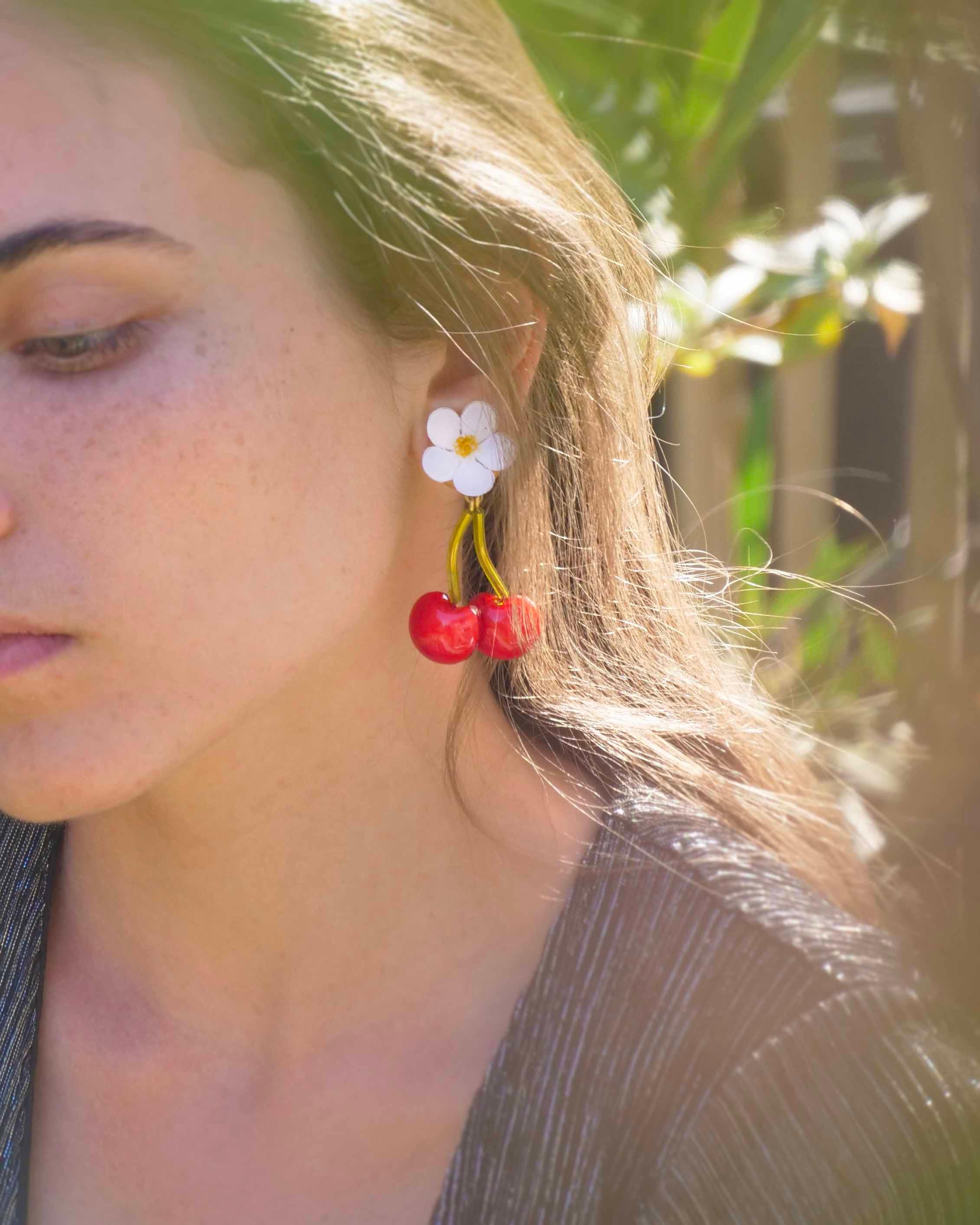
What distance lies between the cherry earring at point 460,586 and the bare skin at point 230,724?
0.10 feet

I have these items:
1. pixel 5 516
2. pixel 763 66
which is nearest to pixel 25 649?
pixel 5 516

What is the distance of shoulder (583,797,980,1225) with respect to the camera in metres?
1.02

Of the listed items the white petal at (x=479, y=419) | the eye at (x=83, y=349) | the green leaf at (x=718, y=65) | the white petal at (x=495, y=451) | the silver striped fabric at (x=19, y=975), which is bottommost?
the silver striped fabric at (x=19, y=975)

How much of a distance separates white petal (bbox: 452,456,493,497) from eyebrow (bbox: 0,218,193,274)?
376 mm

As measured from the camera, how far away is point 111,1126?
126cm

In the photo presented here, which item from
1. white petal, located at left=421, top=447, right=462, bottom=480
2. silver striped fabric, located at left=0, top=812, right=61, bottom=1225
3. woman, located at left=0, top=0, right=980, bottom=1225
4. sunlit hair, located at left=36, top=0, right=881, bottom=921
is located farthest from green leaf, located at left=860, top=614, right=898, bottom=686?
silver striped fabric, located at left=0, top=812, right=61, bottom=1225

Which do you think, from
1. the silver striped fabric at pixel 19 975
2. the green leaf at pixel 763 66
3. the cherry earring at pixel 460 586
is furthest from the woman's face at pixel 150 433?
the green leaf at pixel 763 66

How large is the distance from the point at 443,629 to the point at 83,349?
1.44 ft

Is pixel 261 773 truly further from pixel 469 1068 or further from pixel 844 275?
pixel 844 275

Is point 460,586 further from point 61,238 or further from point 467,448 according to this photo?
point 61,238

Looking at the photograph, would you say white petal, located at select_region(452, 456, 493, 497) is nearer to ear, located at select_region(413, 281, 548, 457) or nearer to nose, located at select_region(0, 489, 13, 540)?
ear, located at select_region(413, 281, 548, 457)

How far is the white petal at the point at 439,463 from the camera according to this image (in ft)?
3.94

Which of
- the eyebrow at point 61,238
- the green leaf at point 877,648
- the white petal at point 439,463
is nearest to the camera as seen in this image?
the eyebrow at point 61,238

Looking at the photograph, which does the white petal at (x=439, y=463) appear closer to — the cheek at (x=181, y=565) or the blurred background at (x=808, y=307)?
the cheek at (x=181, y=565)
